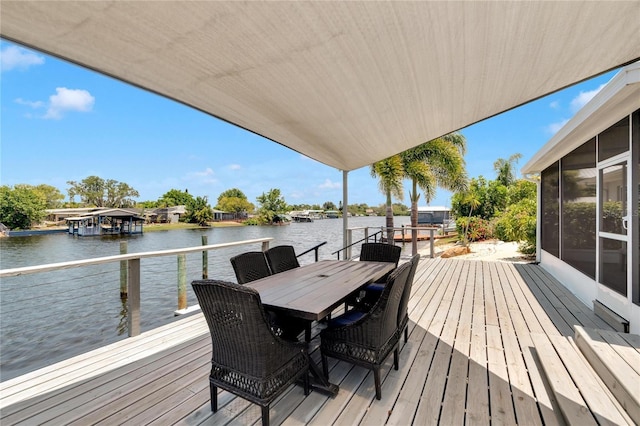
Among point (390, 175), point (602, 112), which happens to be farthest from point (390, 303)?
point (390, 175)

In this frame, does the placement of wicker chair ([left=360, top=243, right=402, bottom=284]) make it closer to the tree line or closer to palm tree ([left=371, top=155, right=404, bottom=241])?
palm tree ([left=371, top=155, right=404, bottom=241])

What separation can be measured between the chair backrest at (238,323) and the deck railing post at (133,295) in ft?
5.09

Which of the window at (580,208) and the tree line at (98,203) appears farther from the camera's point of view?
the tree line at (98,203)

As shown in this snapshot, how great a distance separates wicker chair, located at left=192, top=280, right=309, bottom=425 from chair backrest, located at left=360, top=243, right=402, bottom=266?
2.29m

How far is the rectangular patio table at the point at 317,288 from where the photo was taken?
1.93 m

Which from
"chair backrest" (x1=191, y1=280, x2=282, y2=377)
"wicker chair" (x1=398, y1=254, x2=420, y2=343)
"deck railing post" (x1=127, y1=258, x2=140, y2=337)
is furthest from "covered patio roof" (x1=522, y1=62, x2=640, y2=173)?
"deck railing post" (x1=127, y1=258, x2=140, y2=337)

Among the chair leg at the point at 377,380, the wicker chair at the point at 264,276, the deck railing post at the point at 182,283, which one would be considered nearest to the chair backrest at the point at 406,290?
the chair leg at the point at 377,380

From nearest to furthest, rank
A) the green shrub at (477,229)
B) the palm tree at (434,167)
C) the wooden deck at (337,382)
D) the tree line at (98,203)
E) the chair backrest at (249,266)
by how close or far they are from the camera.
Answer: the wooden deck at (337,382) < the chair backrest at (249,266) < the palm tree at (434,167) < the green shrub at (477,229) < the tree line at (98,203)

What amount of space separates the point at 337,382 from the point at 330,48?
7.34 ft

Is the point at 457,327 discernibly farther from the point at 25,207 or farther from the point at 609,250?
the point at 25,207

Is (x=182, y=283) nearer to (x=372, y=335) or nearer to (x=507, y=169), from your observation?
(x=372, y=335)

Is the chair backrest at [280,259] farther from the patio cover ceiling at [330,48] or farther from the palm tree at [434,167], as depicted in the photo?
the palm tree at [434,167]

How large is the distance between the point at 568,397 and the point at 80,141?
36.4 meters

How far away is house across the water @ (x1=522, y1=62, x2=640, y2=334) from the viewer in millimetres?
2809
